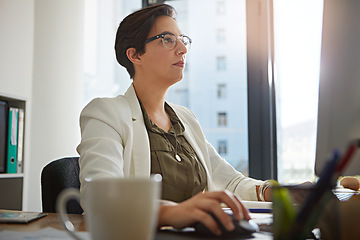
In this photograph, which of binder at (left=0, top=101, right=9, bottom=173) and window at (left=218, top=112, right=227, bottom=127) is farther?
window at (left=218, top=112, right=227, bottom=127)

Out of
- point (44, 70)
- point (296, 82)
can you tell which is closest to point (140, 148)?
point (44, 70)

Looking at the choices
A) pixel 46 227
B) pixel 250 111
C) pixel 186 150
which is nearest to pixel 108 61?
pixel 250 111

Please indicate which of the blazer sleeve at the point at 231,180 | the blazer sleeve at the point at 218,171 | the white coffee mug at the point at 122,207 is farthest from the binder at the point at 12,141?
the white coffee mug at the point at 122,207

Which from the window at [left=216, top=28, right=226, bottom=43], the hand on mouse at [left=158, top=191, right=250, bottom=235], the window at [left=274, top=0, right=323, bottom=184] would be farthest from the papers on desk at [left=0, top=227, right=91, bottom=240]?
the window at [left=216, top=28, right=226, bottom=43]

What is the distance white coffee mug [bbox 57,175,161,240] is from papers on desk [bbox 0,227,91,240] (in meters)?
0.19

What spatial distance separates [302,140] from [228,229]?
9.05ft

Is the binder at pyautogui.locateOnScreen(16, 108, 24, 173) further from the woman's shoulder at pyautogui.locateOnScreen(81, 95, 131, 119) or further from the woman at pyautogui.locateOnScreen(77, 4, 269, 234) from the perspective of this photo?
the woman's shoulder at pyautogui.locateOnScreen(81, 95, 131, 119)

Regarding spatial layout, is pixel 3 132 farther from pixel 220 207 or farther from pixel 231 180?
pixel 220 207

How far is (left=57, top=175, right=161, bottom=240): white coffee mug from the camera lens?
0.47m

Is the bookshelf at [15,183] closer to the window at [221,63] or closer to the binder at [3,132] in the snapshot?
the binder at [3,132]

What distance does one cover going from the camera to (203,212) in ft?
2.06

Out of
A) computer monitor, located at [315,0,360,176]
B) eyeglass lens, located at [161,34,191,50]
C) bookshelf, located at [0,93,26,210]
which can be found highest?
eyeglass lens, located at [161,34,191,50]

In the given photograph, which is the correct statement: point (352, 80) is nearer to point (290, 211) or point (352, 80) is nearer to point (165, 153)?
point (290, 211)

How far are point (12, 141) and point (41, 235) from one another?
77.1 inches
